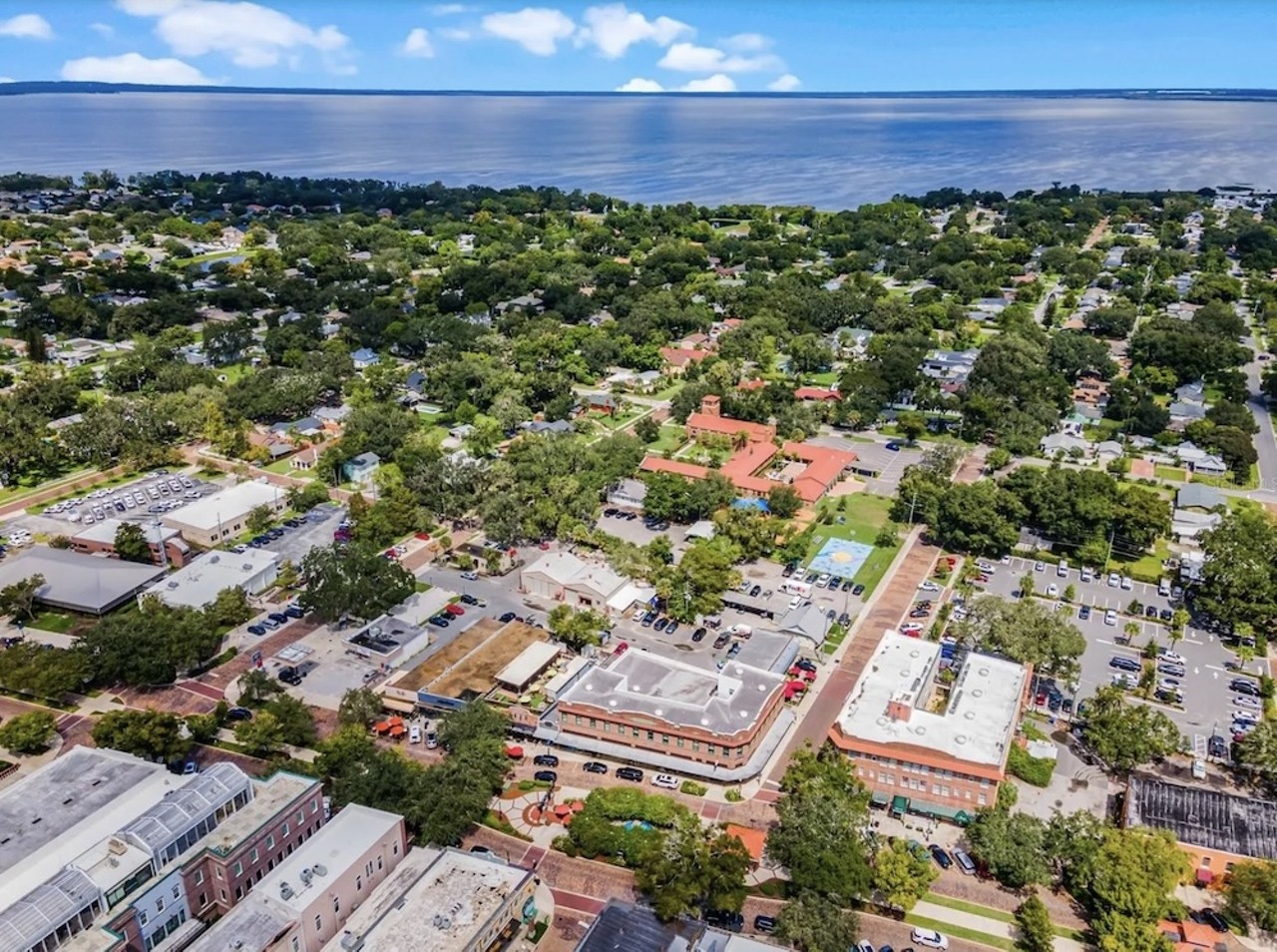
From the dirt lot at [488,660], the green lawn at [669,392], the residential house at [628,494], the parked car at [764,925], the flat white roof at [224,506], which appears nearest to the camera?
the parked car at [764,925]

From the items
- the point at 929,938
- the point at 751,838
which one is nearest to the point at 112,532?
the point at 751,838

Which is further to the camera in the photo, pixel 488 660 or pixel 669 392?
pixel 669 392

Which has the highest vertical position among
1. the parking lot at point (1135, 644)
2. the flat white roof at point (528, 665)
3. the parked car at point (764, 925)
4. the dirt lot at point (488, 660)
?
the dirt lot at point (488, 660)

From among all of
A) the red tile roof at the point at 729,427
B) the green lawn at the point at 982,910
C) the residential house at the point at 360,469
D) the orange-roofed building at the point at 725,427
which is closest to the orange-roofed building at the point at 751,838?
the green lawn at the point at 982,910

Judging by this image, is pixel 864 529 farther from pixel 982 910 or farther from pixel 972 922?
pixel 972 922

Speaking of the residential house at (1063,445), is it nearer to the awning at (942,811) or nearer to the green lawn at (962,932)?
the awning at (942,811)
